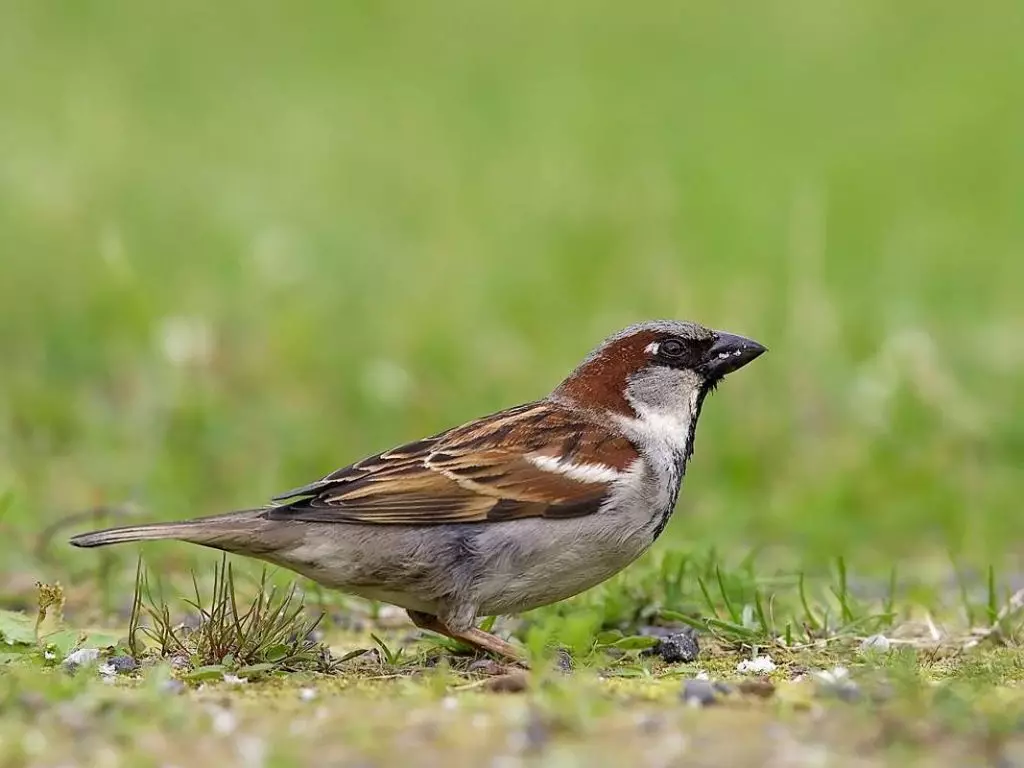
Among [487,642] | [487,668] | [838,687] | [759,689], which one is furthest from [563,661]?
[838,687]

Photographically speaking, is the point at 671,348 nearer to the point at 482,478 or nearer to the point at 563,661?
the point at 482,478

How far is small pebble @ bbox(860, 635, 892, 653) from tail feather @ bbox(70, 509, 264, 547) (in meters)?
1.87

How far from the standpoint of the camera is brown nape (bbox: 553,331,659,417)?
221 inches

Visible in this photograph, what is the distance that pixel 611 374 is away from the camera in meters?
5.65

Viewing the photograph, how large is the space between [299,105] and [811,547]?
8.01 m

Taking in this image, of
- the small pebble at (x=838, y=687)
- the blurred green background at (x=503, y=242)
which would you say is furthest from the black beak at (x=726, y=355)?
the small pebble at (x=838, y=687)

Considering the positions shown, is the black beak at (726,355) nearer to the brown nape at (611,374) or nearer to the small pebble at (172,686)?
the brown nape at (611,374)

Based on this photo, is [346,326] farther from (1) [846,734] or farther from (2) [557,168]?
(1) [846,734]

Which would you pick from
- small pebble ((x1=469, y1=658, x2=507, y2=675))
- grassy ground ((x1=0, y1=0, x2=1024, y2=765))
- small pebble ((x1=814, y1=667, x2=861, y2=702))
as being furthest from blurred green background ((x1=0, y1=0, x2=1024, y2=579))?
small pebble ((x1=814, y1=667, x2=861, y2=702))

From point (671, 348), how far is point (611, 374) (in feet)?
0.76

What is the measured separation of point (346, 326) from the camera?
31.4ft

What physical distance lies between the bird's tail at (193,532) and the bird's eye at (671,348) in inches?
60.3

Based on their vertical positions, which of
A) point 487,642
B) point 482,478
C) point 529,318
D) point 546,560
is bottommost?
point 487,642

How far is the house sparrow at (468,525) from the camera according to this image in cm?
492
